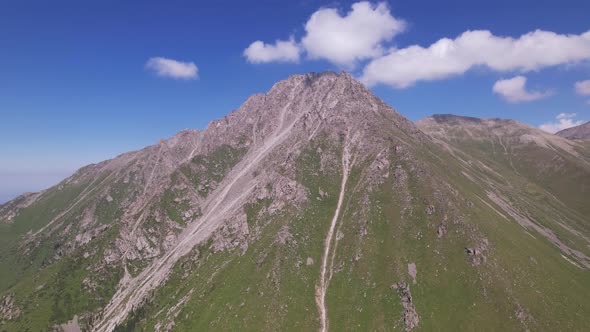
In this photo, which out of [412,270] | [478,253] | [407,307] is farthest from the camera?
[412,270]

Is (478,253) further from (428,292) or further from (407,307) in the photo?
(407,307)

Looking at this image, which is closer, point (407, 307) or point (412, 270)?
point (407, 307)

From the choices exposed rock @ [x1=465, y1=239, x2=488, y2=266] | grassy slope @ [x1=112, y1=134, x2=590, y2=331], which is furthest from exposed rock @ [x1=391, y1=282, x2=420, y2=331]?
exposed rock @ [x1=465, y1=239, x2=488, y2=266]

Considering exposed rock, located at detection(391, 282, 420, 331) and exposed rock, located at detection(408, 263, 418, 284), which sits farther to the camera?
exposed rock, located at detection(408, 263, 418, 284)

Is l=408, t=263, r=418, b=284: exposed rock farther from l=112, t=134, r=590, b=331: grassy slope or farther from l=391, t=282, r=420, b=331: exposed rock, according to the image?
l=391, t=282, r=420, b=331: exposed rock

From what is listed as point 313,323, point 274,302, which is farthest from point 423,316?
point 274,302

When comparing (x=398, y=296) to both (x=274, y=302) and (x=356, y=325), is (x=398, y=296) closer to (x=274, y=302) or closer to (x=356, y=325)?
(x=356, y=325)

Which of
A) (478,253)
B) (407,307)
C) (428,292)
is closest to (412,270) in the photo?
(428,292)

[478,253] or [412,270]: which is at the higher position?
[478,253]

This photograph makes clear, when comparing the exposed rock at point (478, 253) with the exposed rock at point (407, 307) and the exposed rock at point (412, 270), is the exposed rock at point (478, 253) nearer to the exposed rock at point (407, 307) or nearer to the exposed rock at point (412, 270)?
the exposed rock at point (412, 270)

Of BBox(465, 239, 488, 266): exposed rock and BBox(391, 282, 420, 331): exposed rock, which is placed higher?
BBox(465, 239, 488, 266): exposed rock

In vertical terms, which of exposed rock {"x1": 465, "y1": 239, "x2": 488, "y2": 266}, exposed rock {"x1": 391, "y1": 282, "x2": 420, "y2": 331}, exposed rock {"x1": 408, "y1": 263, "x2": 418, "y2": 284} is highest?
exposed rock {"x1": 465, "y1": 239, "x2": 488, "y2": 266}
